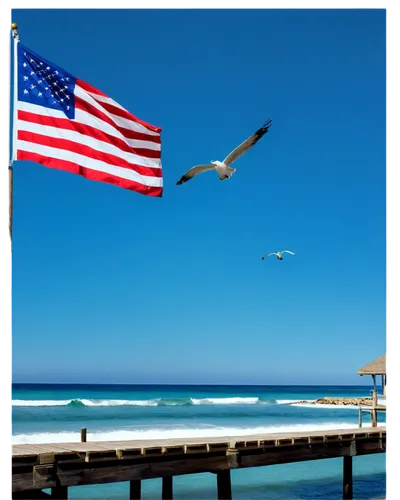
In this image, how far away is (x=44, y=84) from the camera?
791 cm

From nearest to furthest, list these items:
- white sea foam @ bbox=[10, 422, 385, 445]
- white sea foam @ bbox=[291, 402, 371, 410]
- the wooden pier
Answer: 1. the wooden pier
2. white sea foam @ bbox=[10, 422, 385, 445]
3. white sea foam @ bbox=[291, 402, 371, 410]

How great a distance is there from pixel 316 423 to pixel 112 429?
52.5 feet

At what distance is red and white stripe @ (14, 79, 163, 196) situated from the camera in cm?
749

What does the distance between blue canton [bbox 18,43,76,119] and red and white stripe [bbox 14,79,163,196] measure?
9 centimetres

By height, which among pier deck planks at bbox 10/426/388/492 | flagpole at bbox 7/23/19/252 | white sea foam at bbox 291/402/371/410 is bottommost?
white sea foam at bbox 291/402/371/410

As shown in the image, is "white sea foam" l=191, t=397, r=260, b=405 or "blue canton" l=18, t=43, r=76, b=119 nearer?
"blue canton" l=18, t=43, r=76, b=119

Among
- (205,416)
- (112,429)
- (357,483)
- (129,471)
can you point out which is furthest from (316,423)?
(129,471)

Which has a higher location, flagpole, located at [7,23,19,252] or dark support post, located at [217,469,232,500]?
flagpole, located at [7,23,19,252]

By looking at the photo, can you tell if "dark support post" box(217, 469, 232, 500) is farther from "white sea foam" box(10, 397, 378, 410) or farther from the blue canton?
"white sea foam" box(10, 397, 378, 410)

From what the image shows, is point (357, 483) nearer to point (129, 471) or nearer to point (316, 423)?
point (129, 471)

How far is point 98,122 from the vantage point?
853cm

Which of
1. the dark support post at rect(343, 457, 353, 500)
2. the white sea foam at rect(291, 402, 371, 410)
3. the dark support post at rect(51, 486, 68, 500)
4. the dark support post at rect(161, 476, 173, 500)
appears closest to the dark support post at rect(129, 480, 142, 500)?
the dark support post at rect(161, 476, 173, 500)

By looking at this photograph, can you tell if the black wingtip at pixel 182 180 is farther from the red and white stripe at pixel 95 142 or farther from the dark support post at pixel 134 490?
the dark support post at pixel 134 490
